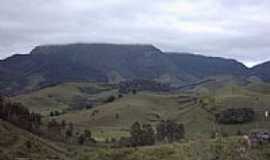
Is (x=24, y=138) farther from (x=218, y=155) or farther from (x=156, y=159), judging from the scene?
(x=218, y=155)

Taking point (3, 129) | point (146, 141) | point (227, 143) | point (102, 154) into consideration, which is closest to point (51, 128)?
point (146, 141)

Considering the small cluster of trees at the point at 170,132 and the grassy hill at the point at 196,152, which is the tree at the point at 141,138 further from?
the grassy hill at the point at 196,152

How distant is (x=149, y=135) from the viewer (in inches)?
5837

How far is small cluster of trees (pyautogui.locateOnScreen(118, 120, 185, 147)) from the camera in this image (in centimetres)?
14500

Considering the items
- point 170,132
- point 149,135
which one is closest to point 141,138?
point 149,135

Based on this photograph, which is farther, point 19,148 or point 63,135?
point 63,135

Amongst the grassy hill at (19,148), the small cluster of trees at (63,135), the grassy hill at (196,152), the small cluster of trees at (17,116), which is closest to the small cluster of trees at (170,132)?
the small cluster of trees at (63,135)

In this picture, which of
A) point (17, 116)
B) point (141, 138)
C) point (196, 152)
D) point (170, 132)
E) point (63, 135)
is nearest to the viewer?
point (196, 152)

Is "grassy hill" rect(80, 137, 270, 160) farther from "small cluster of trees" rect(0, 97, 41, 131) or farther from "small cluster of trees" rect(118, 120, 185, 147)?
"small cluster of trees" rect(0, 97, 41, 131)

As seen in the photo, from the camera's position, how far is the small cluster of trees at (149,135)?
5709 inches

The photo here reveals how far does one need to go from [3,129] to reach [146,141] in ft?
170

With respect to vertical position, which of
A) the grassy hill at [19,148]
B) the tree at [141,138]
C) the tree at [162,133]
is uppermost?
the grassy hill at [19,148]

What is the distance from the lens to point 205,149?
8162 cm

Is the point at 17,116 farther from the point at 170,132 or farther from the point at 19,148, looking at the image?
the point at 19,148
